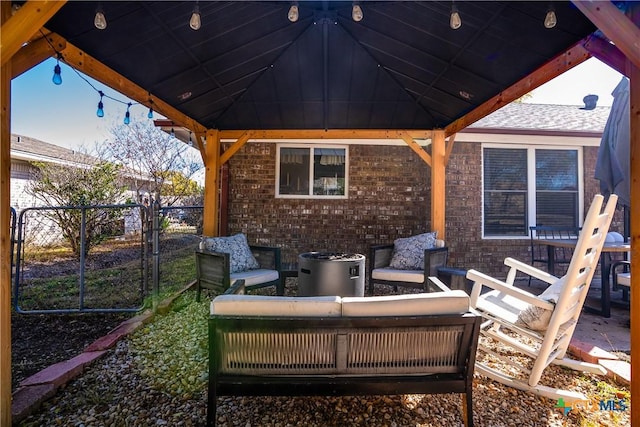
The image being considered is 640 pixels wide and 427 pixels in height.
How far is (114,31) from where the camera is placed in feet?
7.83

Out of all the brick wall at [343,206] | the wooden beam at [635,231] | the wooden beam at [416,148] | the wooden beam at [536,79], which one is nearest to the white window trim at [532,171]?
the brick wall at [343,206]

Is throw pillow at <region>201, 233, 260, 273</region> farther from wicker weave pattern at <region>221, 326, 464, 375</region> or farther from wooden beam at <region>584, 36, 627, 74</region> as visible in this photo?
wooden beam at <region>584, 36, 627, 74</region>

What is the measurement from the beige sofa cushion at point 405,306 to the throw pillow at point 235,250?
8.54 ft

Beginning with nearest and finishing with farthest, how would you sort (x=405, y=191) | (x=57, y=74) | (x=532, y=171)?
(x=57, y=74), (x=532, y=171), (x=405, y=191)

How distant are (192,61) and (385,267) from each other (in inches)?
135

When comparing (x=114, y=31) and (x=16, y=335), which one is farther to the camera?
(x=16, y=335)

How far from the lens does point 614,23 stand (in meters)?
1.56

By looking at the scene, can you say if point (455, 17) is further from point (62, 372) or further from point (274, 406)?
point (62, 372)

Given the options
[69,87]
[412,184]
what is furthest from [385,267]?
[69,87]

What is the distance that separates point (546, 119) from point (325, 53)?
5470 mm

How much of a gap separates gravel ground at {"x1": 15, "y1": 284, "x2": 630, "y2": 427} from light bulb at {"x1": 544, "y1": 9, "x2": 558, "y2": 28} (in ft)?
8.44

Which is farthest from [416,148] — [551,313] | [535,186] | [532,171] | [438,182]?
[551,313]

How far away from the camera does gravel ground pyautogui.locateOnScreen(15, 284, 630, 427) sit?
1.89m

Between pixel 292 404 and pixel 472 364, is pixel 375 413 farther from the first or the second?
pixel 472 364
